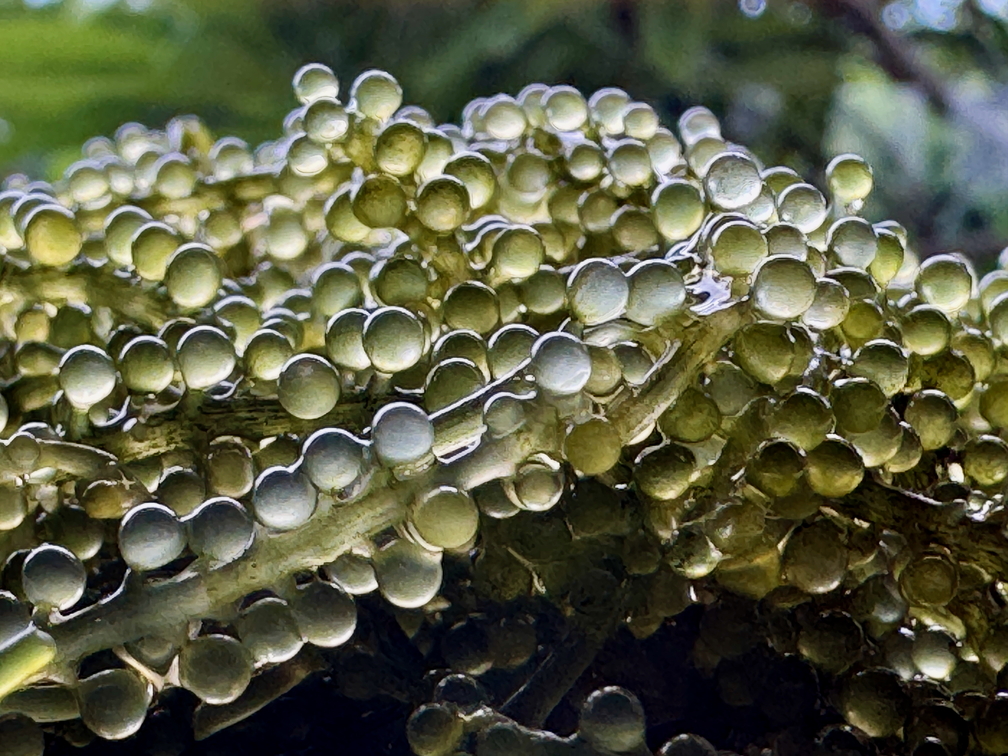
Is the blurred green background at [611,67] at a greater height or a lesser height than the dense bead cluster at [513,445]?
lesser

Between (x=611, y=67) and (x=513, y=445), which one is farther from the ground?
(x=513, y=445)

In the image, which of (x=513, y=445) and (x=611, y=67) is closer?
(x=513, y=445)

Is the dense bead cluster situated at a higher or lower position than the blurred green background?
higher

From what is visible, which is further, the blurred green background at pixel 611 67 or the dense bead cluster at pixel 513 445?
the blurred green background at pixel 611 67

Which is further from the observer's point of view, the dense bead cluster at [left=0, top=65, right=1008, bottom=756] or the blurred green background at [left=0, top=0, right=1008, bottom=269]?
the blurred green background at [left=0, top=0, right=1008, bottom=269]

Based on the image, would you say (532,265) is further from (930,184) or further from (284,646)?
(930,184)
